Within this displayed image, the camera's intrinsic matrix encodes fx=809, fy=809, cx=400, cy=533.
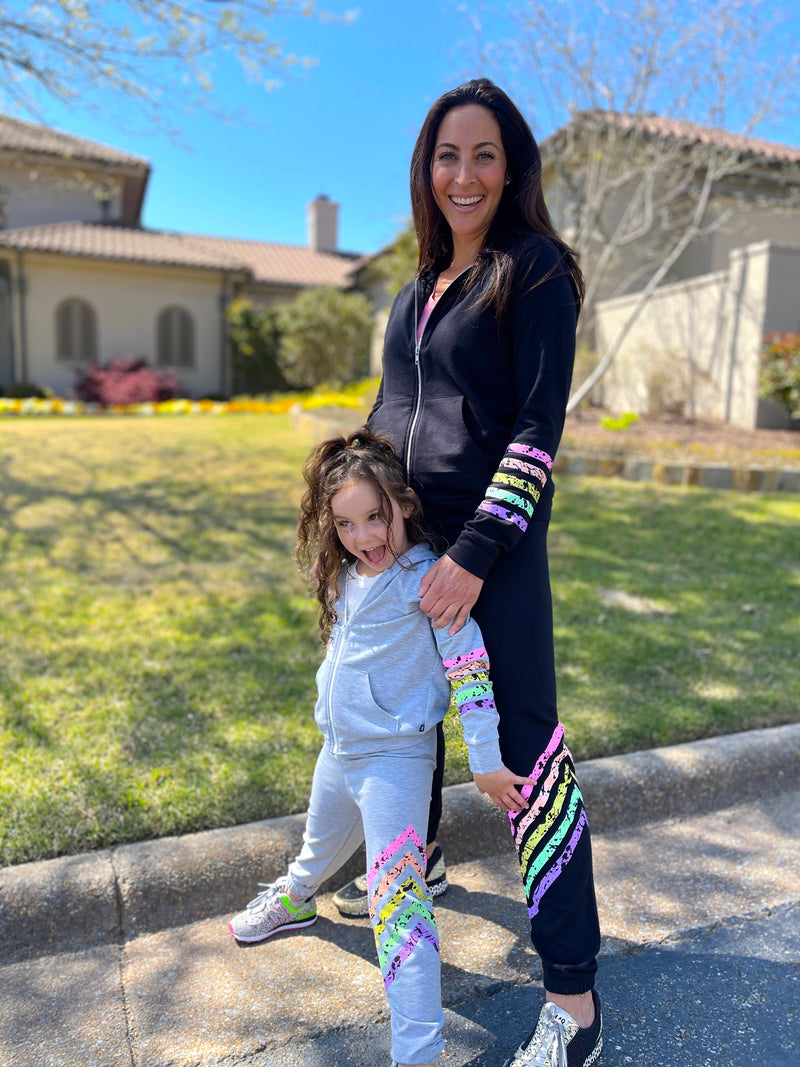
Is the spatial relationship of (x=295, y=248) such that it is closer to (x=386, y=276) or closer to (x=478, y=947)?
(x=386, y=276)

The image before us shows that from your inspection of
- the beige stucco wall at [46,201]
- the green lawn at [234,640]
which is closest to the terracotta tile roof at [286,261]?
the beige stucco wall at [46,201]

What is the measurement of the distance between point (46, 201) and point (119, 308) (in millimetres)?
4003

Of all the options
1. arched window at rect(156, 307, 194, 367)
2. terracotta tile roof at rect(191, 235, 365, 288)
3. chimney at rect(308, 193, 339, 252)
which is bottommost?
arched window at rect(156, 307, 194, 367)

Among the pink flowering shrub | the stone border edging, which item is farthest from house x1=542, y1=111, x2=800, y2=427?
the pink flowering shrub

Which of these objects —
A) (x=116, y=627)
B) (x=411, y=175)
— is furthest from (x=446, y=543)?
(x=116, y=627)

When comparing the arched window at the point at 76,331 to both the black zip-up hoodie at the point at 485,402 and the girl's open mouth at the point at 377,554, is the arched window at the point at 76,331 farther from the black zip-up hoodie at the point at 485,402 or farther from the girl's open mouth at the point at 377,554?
the girl's open mouth at the point at 377,554

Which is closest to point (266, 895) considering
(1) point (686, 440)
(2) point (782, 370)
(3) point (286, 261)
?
(1) point (686, 440)

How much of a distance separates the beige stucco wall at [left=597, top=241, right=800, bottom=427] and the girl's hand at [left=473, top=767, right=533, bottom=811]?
356 inches

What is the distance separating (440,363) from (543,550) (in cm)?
47

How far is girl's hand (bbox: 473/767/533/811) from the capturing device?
5.49 feet

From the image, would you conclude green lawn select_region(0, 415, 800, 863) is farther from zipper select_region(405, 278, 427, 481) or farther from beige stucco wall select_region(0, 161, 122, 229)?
beige stucco wall select_region(0, 161, 122, 229)

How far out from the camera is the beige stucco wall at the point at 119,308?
60.7ft

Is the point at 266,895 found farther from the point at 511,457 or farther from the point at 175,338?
the point at 175,338

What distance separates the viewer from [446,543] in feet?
5.98
